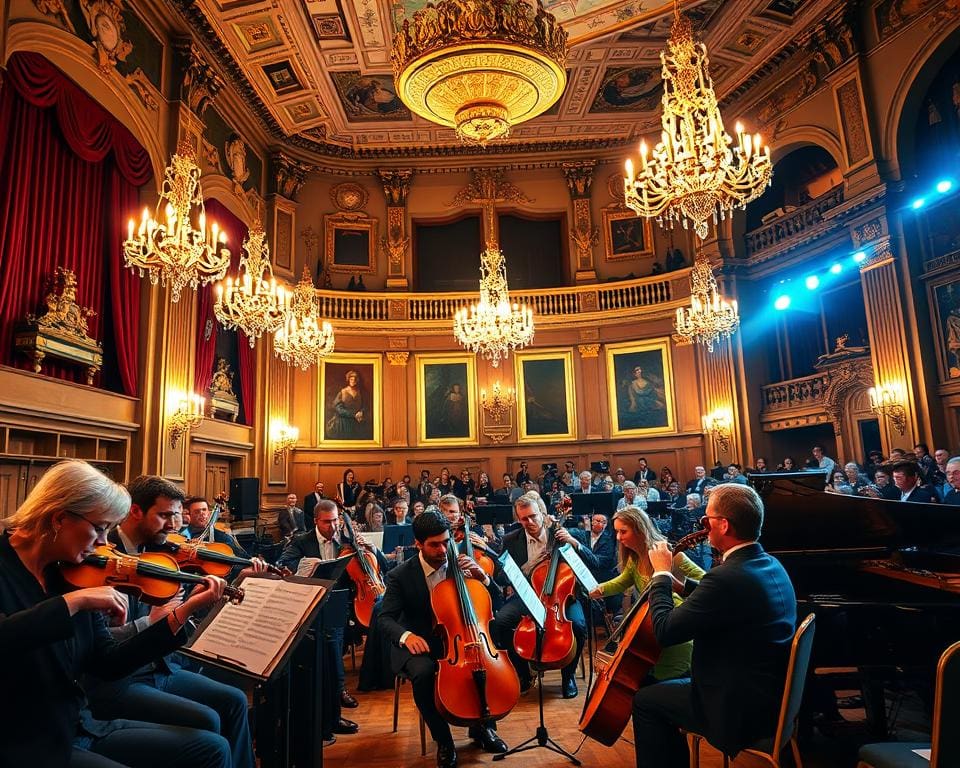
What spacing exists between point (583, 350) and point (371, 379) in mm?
4621

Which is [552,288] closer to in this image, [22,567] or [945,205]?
[945,205]

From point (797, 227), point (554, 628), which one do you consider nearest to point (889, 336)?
point (797, 227)

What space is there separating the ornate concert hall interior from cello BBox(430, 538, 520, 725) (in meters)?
0.86

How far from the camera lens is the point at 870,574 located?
155 inches

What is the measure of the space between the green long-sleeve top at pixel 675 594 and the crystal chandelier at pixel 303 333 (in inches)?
330

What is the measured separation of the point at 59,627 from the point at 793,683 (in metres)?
2.37

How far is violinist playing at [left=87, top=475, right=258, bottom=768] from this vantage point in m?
2.64

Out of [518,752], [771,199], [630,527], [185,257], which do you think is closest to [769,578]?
[630,527]

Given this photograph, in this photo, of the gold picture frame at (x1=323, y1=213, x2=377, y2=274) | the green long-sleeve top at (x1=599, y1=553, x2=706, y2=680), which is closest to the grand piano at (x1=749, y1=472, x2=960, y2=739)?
the green long-sleeve top at (x1=599, y1=553, x2=706, y2=680)

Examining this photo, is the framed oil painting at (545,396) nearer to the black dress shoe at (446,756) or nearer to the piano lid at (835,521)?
the piano lid at (835,521)

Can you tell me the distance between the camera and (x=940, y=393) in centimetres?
942

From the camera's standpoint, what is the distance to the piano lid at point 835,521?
3.75 m

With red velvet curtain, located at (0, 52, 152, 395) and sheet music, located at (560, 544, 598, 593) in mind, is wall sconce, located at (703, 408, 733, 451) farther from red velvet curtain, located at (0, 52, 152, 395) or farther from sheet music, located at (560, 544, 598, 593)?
red velvet curtain, located at (0, 52, 152, 395)

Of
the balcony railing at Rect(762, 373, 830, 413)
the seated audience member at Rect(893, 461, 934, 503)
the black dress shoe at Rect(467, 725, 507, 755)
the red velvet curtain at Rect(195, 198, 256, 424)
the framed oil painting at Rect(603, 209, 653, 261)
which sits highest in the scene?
the framed oil painting at Rect(603, 209, 653, 261)
